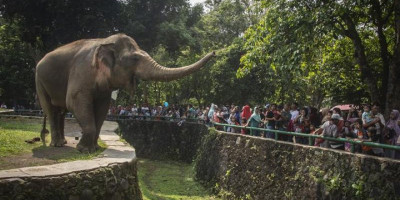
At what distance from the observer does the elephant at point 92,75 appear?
9305 millimetres

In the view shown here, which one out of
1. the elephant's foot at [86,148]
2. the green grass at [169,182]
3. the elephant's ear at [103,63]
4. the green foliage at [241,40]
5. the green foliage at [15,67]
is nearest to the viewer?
the elephant's foot at [86,148]

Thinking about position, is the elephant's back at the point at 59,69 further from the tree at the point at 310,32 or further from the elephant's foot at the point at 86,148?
the tree at the point at 310,32

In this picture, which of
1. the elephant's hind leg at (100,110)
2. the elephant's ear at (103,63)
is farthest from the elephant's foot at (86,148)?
the elephant's ear at (103,63)

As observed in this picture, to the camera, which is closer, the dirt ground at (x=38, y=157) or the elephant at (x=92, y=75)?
the dirt ground at (x=38, y=157)

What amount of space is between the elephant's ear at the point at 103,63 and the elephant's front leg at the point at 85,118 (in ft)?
1.72

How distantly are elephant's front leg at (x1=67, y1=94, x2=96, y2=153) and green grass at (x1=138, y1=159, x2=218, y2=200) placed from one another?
3163 mm

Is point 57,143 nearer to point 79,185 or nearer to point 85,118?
point 85,118

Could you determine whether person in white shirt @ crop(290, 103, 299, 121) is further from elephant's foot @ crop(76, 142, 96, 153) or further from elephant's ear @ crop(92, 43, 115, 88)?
elephant's foot @ crop(76, 142, 96, 153)

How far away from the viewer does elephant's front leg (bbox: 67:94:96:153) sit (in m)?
9.09

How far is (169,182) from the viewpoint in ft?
50.9

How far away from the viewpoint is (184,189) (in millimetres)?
14391

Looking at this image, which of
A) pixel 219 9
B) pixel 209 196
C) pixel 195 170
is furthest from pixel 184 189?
pixel 219 9

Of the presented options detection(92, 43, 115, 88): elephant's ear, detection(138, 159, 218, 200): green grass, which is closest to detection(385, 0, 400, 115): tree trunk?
detection(138, 159, 218, 200): green grass

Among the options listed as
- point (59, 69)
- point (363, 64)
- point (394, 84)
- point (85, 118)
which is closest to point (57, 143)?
point (85, 118)
